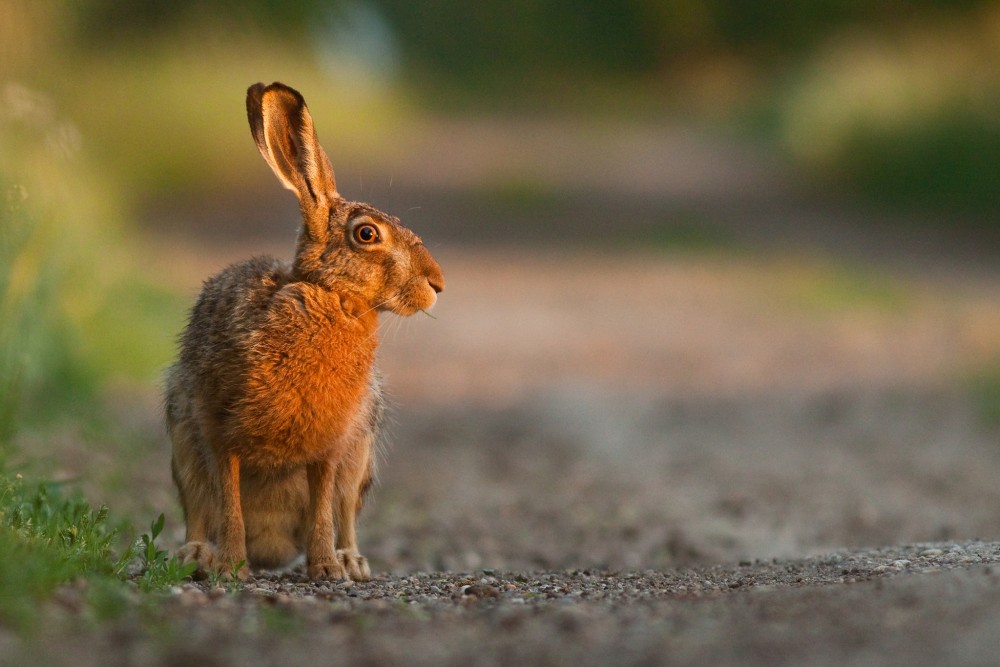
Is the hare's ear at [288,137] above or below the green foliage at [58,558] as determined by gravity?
above

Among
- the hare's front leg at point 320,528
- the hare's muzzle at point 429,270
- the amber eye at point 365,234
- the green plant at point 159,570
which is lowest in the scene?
the green plant at point 159,570

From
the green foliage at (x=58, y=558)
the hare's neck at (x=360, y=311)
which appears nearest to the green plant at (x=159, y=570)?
the green foliage at (x=58, y=558)

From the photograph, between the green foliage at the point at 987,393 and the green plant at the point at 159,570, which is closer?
the green plant at the point at 159,570

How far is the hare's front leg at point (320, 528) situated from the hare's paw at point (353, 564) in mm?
43

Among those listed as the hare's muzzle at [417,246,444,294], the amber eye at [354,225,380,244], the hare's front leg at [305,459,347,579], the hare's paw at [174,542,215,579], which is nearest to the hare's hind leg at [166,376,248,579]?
the hare's paw at [174,542,215,579]

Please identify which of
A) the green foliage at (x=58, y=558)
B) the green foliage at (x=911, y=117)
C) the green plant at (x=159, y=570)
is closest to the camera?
the green foliage at (x=58, y=558)

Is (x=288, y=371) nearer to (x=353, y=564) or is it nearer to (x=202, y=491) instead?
(x=202, y=491)

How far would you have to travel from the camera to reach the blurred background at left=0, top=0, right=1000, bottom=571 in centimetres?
639

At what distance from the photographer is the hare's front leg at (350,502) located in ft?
15.1

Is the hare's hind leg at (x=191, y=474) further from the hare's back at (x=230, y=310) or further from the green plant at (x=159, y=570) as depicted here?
the green plant at (x=159, y=570)

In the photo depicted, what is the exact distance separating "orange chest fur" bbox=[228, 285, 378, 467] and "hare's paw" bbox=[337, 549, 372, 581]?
41cm

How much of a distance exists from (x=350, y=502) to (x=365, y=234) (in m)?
0.95

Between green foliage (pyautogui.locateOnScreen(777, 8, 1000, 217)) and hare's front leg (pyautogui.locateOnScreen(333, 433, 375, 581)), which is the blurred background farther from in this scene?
hare's front leg (pyautogui.locateOnScreen(333, 433, 375, 581))

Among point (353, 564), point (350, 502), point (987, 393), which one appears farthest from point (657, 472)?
point (353, 564)
